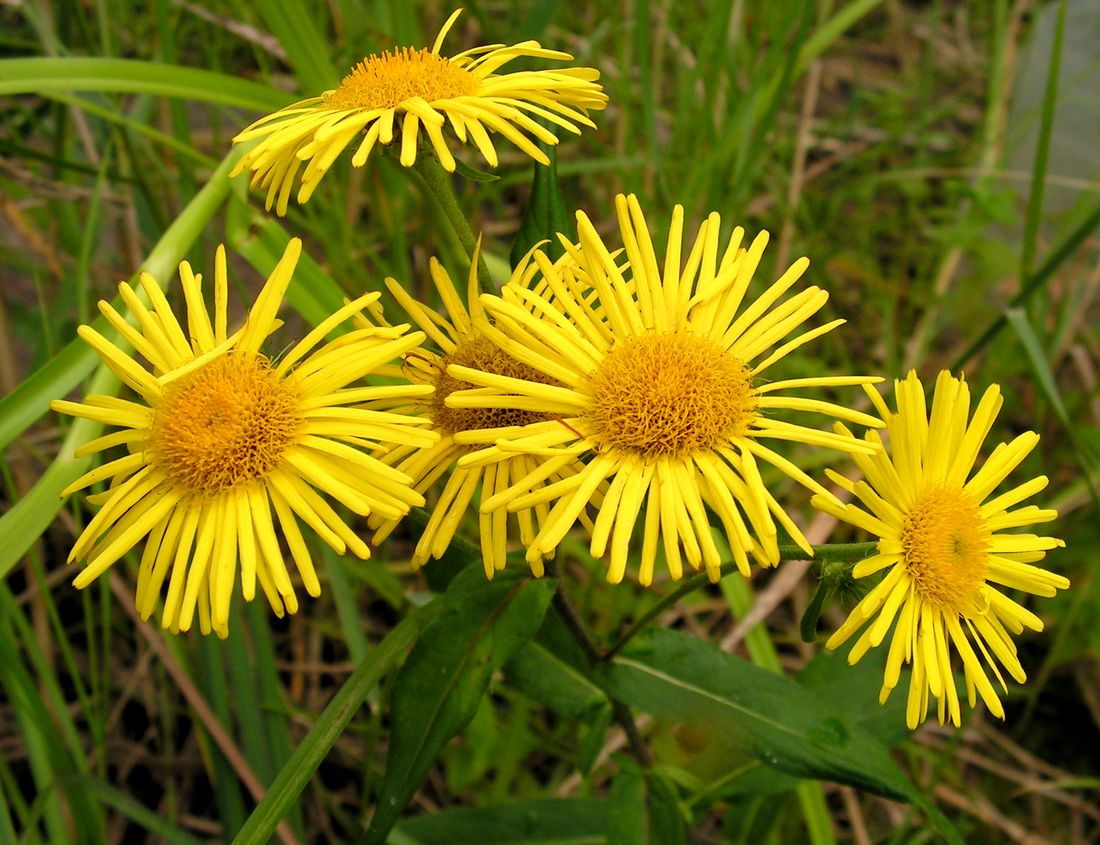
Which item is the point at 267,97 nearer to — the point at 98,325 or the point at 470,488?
the point at 98,325

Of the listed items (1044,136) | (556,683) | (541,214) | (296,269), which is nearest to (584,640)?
(556,683)

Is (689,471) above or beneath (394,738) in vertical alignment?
above

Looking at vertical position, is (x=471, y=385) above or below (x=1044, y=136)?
below

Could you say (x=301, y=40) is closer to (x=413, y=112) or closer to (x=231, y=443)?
(x=413, y=112)

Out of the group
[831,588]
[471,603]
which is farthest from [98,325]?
[831,588]

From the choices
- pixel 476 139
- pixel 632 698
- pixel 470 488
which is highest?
pixel 476 139

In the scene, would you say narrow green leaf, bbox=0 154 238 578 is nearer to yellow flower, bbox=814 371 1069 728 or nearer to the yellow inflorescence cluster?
the yellow inflorescence cluster
